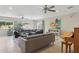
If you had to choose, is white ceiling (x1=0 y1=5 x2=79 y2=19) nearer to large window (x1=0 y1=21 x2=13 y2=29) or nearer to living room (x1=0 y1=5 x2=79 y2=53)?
living room (x1=0 y1=5 x2=79 y2=53)

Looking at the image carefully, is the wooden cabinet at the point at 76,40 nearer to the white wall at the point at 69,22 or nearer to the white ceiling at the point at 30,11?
the white wall at the point at 69,22

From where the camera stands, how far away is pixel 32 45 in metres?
5.73

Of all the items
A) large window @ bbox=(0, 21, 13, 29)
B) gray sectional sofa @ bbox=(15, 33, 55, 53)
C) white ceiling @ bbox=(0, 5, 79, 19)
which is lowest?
gray sectional sofa @ bbox=(15, 33, 55, 53)

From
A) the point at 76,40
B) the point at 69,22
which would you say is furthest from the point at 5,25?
the point at 76,40

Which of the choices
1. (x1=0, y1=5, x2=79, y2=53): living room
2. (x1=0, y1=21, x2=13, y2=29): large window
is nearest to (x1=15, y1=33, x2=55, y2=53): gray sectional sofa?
(x1=0, y1=5, x2=79, y2=53): living room

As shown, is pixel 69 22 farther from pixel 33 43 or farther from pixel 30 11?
pixel 33 43

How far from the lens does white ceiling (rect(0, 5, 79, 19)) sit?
492 centimetres

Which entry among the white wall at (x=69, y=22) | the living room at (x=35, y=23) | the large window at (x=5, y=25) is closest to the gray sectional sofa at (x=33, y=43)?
the living room at (x=35, y=23)

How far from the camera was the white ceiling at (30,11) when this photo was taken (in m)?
4.92
